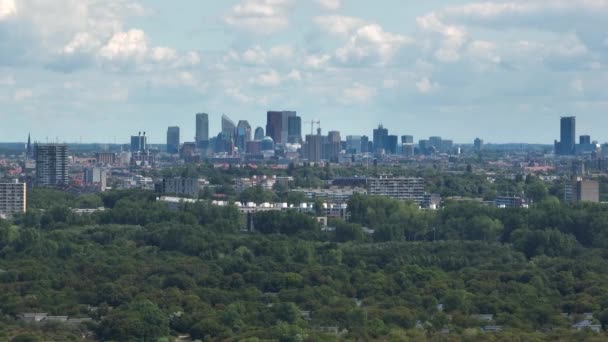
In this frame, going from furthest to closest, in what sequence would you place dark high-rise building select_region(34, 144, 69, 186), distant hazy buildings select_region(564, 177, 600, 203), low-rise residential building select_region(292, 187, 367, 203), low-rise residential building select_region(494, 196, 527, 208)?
dark high-rise building select_region(34, 144, 69, 186)
low-rise residential building select_region(292, 187, 367, 203)
distant hazy buildings select_region(564, 177, 600, 203)
low-rise residential building select_region(494, 196, 527, 208)

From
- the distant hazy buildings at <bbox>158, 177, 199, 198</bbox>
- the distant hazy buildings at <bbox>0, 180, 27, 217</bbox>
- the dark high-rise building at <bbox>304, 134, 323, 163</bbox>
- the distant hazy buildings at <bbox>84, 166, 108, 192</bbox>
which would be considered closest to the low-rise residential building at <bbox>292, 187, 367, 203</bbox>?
the distant hazy buildings at <bbox>158, 177, 199, 198</bbox>

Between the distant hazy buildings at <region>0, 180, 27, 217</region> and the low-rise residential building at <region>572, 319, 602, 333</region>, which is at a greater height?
the distant hazy buildings at <region>0, 180, 27, 217</region>

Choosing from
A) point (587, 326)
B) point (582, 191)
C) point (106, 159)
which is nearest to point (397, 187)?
point (582, 191)

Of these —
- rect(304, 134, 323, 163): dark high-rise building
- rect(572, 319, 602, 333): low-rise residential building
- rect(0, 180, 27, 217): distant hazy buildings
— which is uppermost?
rect(304, 134, 323, 163): dark high-rise building

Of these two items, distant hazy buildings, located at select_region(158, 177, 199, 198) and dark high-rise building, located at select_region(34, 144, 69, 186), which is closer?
distant hazy buildings, located at select_region(158, 177, 199, 198)

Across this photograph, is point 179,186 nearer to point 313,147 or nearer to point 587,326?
point 587,326

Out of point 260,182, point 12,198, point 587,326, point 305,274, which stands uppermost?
point 260,182

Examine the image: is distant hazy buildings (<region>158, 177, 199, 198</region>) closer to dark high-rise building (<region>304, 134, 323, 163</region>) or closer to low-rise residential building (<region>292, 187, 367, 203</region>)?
low-rise residential building (<region>292, 187, 367, 203</region>)

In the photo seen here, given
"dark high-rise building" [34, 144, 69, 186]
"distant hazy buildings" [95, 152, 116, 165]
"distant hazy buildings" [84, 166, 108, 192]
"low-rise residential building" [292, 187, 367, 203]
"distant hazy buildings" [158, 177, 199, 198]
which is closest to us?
"low-rise residential building" [292, 187, 367, 203]
